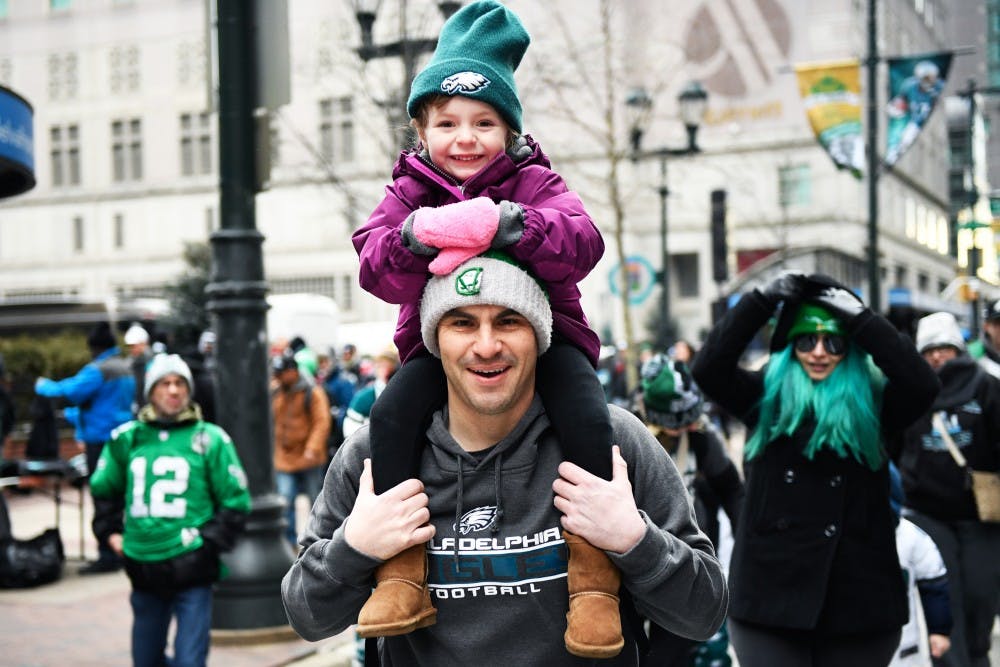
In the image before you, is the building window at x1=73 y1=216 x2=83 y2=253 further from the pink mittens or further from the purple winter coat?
the pink mittens

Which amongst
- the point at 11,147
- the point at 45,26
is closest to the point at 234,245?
the point at 11,147

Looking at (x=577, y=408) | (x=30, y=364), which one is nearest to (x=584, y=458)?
(x=577, y=408)

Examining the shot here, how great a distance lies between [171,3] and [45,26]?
7277mm

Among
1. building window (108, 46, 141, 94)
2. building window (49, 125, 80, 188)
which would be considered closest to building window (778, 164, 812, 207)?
building window (108, 46, 141, 94)

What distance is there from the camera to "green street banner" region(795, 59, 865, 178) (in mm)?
14242

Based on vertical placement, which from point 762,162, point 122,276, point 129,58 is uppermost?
point 129,58

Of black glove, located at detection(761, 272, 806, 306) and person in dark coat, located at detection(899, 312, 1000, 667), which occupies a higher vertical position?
black glove, located at detection(761, 272, 806, 306)

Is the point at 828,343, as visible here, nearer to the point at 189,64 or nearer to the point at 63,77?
the point at 189,64

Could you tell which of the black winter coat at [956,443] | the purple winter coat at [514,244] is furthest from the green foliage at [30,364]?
the purple winter coat at [514,244]

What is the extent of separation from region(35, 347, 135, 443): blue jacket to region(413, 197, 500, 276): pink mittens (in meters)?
9.25

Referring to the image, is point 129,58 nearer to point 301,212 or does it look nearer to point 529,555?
point 301,212

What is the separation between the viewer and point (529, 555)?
247 cm

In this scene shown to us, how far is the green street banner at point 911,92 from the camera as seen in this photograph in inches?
553

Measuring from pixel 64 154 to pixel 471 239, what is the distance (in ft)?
198
